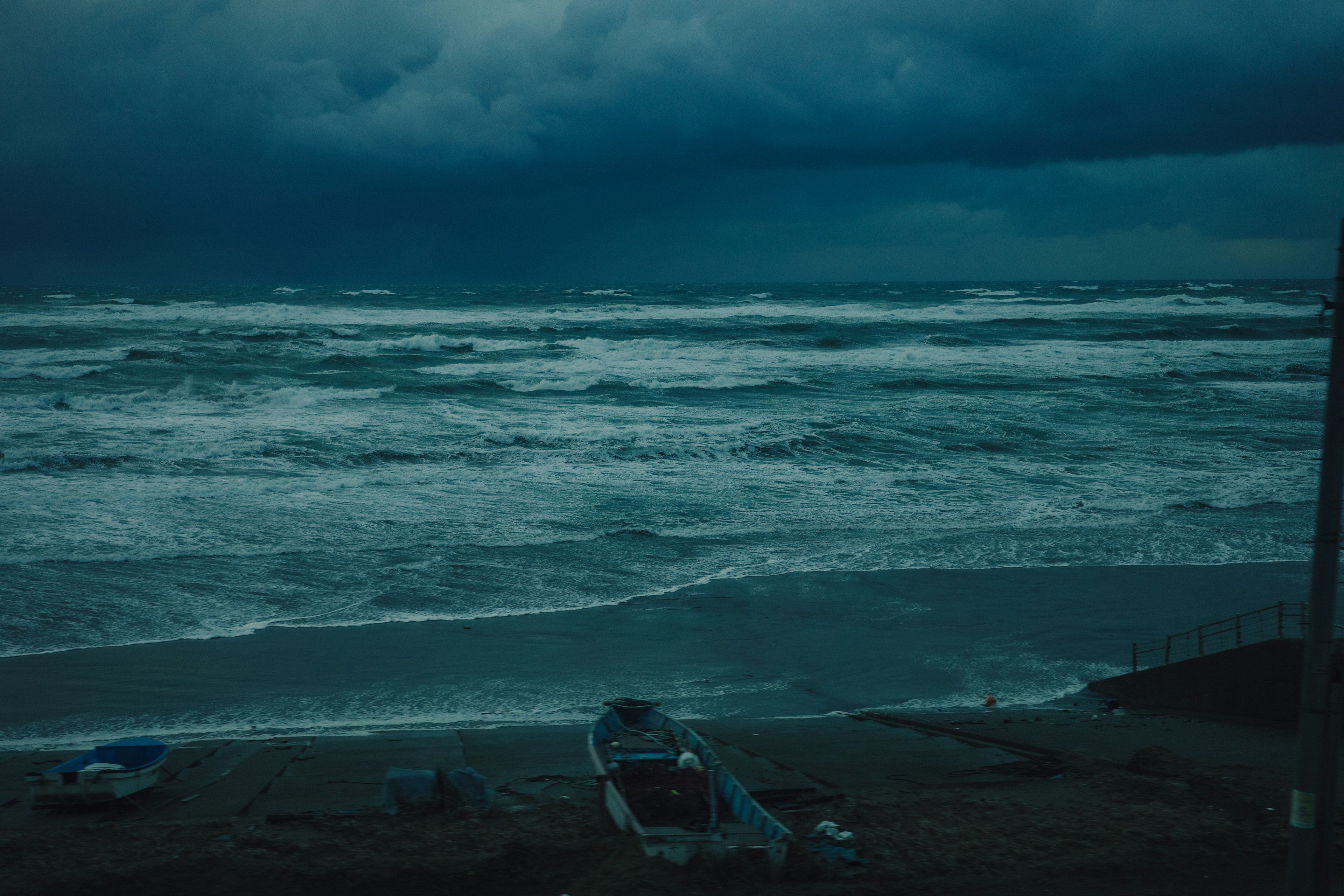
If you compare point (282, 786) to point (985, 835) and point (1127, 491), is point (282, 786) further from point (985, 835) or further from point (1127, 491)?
point (1127, 491)

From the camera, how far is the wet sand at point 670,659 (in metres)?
11.0

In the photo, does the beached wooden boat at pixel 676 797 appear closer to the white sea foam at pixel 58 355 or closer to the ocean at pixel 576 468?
the ocean at pixel 576 468

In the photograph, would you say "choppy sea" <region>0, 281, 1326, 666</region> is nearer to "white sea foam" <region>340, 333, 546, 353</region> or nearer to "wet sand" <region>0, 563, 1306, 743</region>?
"white sea foam" <region>340, 333, 546, 353</region>

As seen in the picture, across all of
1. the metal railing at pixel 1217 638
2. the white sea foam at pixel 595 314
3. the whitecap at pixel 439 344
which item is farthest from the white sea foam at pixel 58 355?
the metal railing at pixel 1217 638

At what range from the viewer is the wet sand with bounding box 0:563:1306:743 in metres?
11.0

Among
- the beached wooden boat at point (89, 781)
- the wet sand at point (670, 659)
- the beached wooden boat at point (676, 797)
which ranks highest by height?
the beached wooden boat at point (676, 797)

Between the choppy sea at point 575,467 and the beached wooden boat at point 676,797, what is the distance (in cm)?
607

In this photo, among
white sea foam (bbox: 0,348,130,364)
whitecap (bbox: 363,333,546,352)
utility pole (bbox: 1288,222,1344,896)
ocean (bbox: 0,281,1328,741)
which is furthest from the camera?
whitecap (bbox: 363,333,546,352)

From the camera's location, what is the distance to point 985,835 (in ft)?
24.7

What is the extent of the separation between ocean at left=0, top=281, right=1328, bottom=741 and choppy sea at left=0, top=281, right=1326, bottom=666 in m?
0.11

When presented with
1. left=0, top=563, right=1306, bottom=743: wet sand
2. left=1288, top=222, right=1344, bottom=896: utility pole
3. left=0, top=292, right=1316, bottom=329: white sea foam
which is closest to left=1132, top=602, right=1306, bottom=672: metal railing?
left=0, top=563, right=1306, bottom=743: wet sand

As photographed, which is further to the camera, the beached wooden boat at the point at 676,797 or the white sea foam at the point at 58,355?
the white sea foam at the point at 58,355

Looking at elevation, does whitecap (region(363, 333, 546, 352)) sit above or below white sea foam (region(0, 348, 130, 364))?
above

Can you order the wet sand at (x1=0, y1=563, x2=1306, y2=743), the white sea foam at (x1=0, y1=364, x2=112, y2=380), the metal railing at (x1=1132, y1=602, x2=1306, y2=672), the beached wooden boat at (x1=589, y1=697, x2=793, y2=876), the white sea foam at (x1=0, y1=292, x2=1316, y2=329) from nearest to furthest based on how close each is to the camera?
the beached wooden boat at (x1=589, y1=697, x2=793, y2=876), the wet sand at (x1=0, y1=563, x2=1306, y2=743), the metal railing at (x1=1132, y1=602, x2=1306, y2=672), the white sea foam at (x1=0, y1=364, x2=112, y2=380), the white sea foam at (x1=0, y1=292, x2=1316, y2=329)
